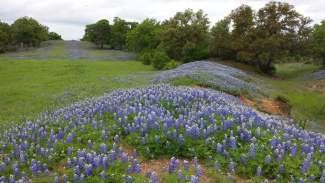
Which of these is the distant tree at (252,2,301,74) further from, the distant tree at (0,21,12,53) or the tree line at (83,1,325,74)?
the distant tree at (0,21,12,53)

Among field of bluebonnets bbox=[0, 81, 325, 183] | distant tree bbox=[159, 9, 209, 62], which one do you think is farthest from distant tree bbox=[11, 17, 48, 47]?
field of bluebonnets bbox=[0, 81, 325, 183]

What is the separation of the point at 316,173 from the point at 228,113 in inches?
121

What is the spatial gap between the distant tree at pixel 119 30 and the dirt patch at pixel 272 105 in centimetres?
5641

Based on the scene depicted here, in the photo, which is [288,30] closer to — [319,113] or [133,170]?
[319,113]

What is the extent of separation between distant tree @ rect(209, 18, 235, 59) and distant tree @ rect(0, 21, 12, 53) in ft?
118

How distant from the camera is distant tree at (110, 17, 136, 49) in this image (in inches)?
3029

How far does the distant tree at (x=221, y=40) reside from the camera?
49938 mm

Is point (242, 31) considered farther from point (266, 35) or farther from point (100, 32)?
point (100, 32)

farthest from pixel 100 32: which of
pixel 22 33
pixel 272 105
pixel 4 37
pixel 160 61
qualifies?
pixel 272 105

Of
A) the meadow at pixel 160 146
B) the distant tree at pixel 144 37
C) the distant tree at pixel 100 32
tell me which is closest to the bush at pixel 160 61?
the distant tree at pixel 144 37

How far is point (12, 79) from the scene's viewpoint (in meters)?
30.3

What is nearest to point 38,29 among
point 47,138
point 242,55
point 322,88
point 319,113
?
point 242,55

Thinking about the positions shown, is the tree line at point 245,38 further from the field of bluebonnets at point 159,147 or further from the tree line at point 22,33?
the field of bluebonnets at point 159,147

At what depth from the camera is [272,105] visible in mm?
21734
